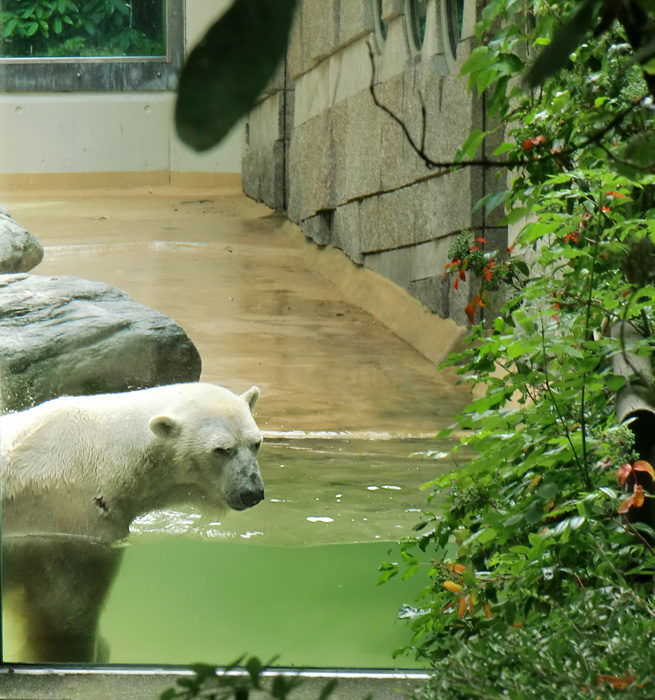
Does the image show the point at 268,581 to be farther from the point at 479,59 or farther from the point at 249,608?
the point at 479,59

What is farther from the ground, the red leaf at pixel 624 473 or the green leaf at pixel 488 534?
the red leaf at pixel 624 473

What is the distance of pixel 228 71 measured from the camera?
Result: 0.25 metres

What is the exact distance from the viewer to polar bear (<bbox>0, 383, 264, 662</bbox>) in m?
1.76

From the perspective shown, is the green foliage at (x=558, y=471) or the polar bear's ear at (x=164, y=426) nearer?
the green foliage at (x=558, y=471)

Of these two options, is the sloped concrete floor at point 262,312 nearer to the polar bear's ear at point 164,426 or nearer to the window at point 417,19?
the polar bear's ear at point 164,426

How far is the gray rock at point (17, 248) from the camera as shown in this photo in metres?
1.97

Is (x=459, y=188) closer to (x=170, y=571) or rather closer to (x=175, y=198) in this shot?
(x=175, y=198)

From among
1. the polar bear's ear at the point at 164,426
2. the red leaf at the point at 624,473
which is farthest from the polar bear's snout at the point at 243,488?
the red leaf at the point at 624,473

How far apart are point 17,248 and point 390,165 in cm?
113

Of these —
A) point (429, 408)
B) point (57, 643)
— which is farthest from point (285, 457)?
point (57, 643)

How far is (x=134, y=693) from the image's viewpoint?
5.10 ft

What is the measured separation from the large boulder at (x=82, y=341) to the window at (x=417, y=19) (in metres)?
0.97

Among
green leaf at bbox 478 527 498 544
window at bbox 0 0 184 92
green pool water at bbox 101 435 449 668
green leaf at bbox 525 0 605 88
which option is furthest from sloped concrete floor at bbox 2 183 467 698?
green leaf at bbox 525 0 605 88

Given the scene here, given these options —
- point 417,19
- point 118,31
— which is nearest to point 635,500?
point 118,31
